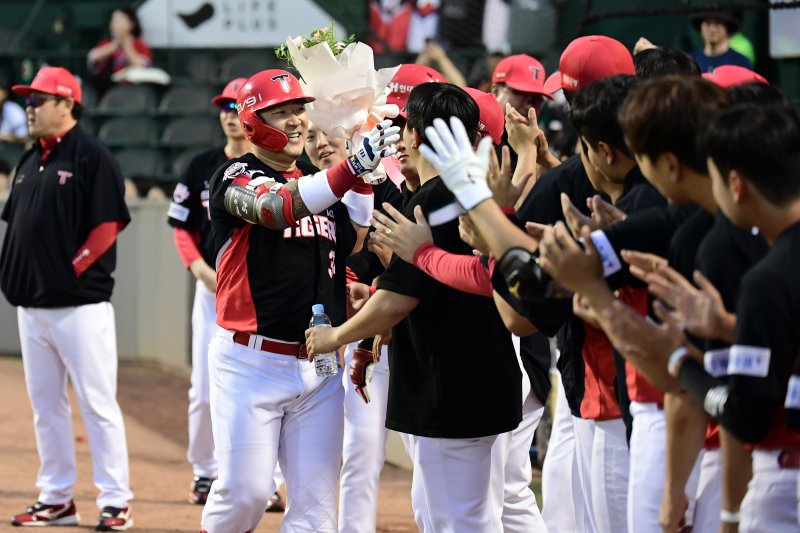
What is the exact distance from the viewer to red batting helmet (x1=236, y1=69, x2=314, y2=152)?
4.68m

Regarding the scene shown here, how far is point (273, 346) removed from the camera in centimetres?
461

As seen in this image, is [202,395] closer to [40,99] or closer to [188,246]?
[188,246]

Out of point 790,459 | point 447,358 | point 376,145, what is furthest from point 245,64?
point 790,459

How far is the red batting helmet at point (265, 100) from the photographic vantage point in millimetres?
4684

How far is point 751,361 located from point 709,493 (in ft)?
2.30

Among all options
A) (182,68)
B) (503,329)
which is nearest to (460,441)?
(503,329)

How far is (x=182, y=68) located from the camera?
14344 millimetres

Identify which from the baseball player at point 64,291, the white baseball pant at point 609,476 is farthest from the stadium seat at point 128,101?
the white baseball pant at point 609,476

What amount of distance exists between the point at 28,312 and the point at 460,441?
3.38m

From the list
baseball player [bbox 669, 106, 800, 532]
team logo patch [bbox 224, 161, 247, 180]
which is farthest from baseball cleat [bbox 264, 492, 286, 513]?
baseball player [bbox 669, 106, 800, 532]

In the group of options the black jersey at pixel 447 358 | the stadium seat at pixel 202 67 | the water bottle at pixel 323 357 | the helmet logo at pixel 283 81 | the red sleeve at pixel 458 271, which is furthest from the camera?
the stadium seat at pixel 202 67

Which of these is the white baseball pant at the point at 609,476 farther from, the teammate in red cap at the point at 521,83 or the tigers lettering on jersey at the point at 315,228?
the teammate in red cap at the point at 521,83

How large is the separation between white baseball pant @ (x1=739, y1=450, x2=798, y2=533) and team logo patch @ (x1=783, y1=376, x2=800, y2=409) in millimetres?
188

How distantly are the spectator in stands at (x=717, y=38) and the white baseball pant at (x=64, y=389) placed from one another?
13.2ft
